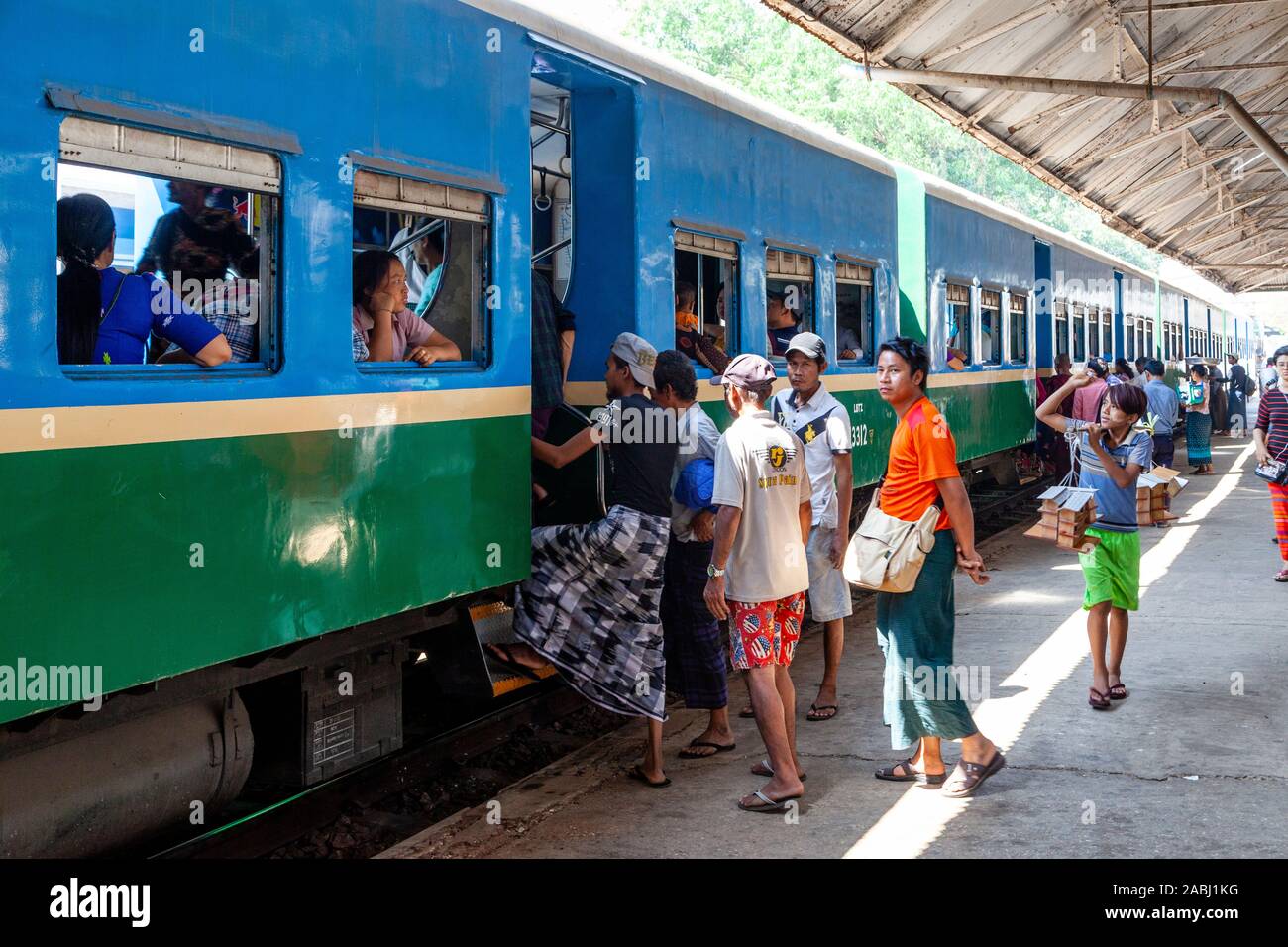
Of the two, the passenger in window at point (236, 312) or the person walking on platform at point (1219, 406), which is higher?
the person walking on platform at point (1219, 406)

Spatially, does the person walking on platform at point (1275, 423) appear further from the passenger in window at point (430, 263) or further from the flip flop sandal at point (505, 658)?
the passenger in window at point (430, 263)

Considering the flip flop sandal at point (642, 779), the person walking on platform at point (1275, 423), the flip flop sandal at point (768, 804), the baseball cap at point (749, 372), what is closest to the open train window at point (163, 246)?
the baseball cap at point (749, 372)

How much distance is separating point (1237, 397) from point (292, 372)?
95.1 feet

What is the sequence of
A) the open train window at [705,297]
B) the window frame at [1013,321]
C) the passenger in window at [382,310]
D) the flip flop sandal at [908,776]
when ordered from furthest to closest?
the window frame at [1013,321]
the open train window at [705,297]
the flip flop sandal at [908,776]
the passenger in window at [382,310]

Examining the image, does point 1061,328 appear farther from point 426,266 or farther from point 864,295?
point 426,266

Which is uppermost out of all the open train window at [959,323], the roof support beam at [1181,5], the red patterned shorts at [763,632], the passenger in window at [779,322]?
the roof support beam at [1181,5]

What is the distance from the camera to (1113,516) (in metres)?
6.32

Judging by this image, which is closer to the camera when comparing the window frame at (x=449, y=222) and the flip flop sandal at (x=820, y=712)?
the window frame at (x=449, y=222)

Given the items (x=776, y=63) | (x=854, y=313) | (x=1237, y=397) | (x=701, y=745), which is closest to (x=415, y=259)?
(x=701, y=745)

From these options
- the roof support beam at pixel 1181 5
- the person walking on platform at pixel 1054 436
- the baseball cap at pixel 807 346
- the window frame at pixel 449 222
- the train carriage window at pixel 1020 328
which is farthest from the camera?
the person walking on platform at pixel 1054 436

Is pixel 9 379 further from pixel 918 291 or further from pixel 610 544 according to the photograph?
pixel 918 291

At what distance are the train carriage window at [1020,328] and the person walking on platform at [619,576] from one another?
1034 cm

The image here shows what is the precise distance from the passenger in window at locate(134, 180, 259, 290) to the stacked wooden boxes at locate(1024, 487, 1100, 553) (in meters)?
3.88

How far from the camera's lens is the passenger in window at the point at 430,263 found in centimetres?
518
